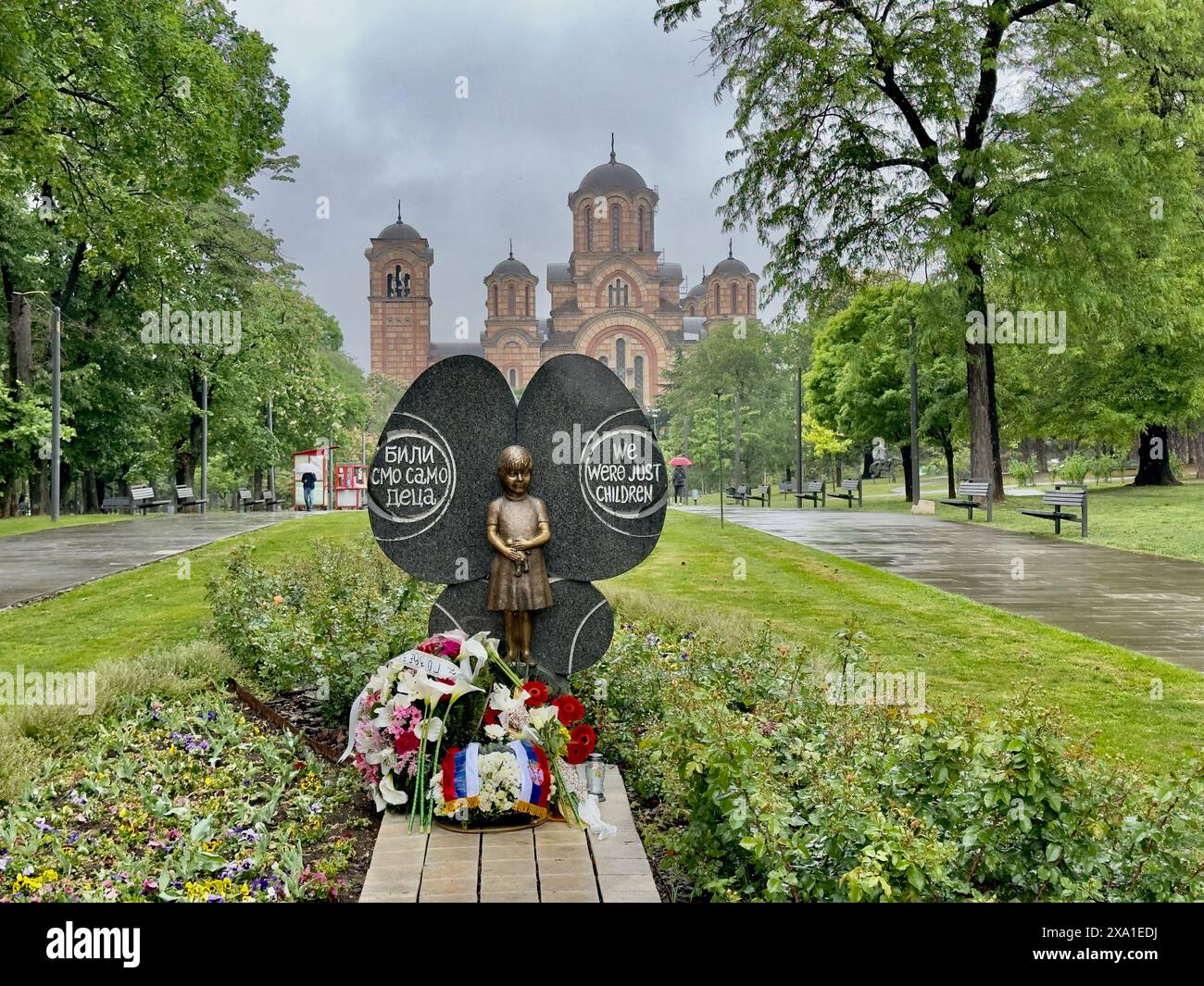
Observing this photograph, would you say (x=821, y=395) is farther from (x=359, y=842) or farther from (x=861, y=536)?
(x=359, y=842)

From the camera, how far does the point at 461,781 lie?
464 cm

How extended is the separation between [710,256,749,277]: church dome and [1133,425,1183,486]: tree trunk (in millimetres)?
65175

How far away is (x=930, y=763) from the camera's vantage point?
13.8ft

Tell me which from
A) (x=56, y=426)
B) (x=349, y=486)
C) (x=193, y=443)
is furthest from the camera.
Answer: (x=349, y=486)

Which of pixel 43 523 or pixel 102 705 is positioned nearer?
pixel 102 705

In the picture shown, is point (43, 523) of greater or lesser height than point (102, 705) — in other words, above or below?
above

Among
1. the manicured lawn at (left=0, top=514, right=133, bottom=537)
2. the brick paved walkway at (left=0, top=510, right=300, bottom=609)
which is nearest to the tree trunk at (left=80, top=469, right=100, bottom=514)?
the manicured lawn at (left=0, top=514, right=133, bottom=537)

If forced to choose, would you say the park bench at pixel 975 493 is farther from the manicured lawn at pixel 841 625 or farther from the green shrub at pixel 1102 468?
the green shrub at pixel 1102 468

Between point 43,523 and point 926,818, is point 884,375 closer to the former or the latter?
point 43,523

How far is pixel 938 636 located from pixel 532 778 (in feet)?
16.4

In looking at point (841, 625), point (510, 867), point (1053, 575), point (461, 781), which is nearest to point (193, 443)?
point (1053, 575)

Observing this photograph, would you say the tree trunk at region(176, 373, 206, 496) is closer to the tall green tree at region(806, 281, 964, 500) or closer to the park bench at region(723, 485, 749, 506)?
the park bench at region(723, 485, 749, 506)

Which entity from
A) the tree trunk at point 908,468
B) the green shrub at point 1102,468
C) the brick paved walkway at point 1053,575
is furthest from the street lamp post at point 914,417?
the green shrub at point 1102,468
